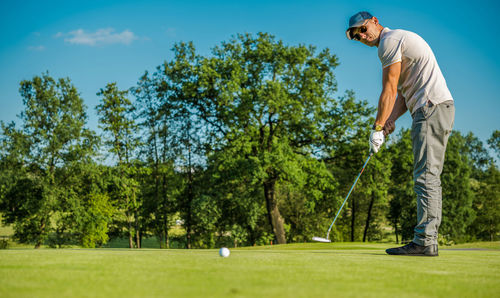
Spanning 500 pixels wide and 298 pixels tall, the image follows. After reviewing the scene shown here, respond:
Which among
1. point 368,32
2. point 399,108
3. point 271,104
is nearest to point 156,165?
point 271,104

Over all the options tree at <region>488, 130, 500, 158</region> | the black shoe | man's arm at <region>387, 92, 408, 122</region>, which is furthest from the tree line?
tree at <region>488, 130, 500, 158</region>

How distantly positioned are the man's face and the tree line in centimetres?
1724

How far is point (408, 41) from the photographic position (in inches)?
191

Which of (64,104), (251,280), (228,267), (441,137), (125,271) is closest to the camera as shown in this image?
(251,280)

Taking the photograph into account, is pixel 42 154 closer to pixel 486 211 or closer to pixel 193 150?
pixel 193 150

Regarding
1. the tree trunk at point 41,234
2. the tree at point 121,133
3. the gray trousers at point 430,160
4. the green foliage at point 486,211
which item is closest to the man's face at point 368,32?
the gray trousers at point 430,160

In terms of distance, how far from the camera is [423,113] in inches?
189

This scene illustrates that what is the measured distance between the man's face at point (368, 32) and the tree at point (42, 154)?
26069 millimetres

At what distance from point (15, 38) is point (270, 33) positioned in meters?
38.9

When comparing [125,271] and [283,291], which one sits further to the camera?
[125,271]

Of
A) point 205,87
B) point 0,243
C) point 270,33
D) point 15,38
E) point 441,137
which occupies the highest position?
point 15,38

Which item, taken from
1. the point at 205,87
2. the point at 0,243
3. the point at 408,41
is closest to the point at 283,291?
the point at 408,41

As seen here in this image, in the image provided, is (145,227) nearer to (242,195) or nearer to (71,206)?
(71,206)

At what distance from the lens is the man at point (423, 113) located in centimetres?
475
